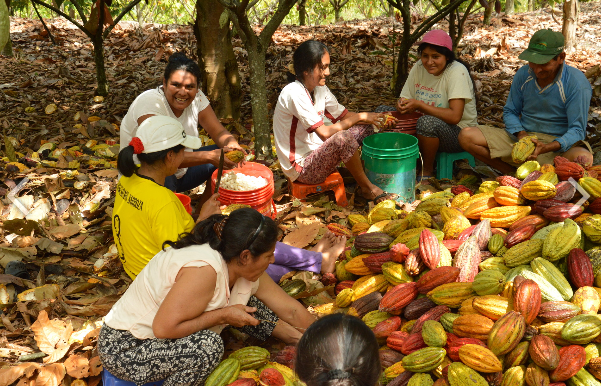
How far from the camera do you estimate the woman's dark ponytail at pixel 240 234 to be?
2.47 metres

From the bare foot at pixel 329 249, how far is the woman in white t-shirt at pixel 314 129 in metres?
0.76

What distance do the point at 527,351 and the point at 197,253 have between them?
66.3 inches

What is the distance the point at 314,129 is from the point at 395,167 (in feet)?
2.64

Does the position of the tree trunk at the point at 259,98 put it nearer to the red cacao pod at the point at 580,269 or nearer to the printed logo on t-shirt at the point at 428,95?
the printed logo on t-shirt at the point at 428,95

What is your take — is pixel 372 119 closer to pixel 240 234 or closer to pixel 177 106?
pixel 177 106

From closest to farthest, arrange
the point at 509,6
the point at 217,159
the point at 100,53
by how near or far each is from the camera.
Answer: the point at 217,159, the point at 100,53, the point at 509,6

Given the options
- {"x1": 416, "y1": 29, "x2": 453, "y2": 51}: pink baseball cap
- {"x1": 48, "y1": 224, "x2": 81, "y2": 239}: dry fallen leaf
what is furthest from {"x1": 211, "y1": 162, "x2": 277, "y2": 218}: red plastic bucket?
{"x1": 416, "y1": 29, "x2": 453, "y2": 51}: pink baseball cap

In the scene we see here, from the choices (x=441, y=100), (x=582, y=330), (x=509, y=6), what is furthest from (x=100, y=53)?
(x=509, y=6)

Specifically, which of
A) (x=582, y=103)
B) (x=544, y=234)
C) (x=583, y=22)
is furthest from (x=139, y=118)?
(x=583, y=22)

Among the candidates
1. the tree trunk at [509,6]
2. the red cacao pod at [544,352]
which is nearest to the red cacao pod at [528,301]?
the red cacao pod at [544,352]

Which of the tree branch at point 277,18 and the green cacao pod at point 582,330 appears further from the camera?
the tree branch at point 277,18

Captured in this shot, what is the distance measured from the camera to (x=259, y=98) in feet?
16.9

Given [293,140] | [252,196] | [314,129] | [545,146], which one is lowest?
[252,196]

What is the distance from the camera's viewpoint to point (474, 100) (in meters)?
5.06
